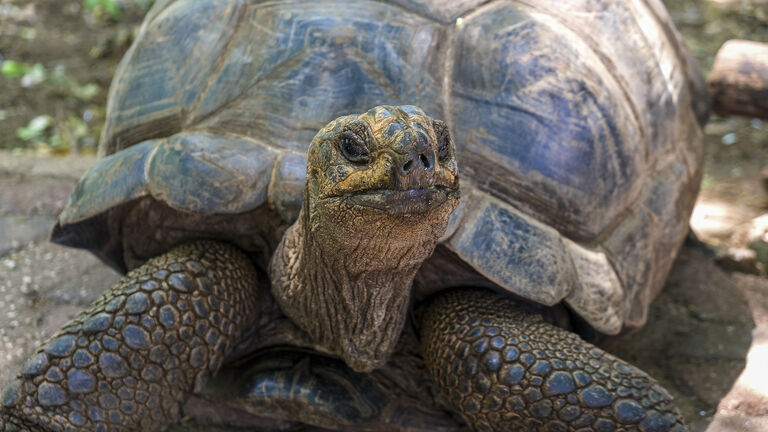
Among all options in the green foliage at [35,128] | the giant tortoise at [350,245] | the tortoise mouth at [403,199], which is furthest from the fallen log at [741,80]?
the green foliage at [35,128]

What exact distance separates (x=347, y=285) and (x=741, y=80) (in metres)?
3.00

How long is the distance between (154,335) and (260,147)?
67 cm

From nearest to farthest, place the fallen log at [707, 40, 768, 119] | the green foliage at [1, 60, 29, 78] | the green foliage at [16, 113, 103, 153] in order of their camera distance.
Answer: the fallen log at [707, 40, 768, 119]
the green foliage at [16, 113, 103, 153]
the green foliage at [1, 60, 29, 78]

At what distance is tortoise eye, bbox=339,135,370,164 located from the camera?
1.96 metres

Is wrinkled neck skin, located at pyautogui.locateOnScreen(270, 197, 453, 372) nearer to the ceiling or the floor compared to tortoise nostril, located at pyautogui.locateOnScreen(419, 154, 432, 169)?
nearer to the floor

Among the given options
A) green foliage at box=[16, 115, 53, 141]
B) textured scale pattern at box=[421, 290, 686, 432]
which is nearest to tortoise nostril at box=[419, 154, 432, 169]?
textured scale pattern at box=[421, 290, 686, 432]

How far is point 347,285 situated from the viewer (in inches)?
92.5

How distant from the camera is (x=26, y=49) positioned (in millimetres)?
6559

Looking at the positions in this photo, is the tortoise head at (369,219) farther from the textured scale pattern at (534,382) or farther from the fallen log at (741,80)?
the fallen log at (741,80)

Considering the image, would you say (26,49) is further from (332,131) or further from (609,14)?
(332,131)

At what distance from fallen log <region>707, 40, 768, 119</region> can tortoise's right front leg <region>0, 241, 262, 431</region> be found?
301 cm

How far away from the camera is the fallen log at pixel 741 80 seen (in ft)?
14.4

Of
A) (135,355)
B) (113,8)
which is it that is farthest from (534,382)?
(113,8)

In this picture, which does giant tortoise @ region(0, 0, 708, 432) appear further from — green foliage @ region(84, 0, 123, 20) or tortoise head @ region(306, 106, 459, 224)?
green foliage @ region(84, 0, 123, 20)
